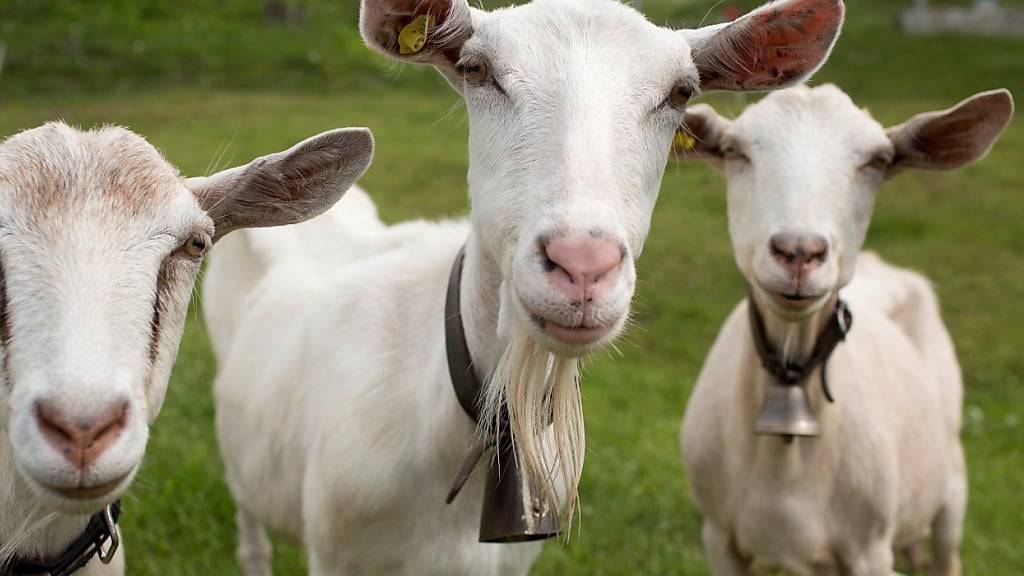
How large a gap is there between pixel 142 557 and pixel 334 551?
1825 millimetres

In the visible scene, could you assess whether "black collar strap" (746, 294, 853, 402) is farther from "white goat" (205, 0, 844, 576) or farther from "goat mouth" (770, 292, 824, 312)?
"white goat" (205, 0, 844, 576)

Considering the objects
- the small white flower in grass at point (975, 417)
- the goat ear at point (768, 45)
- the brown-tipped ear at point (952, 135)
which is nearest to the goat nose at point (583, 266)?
the goat ear at point (768, 45)

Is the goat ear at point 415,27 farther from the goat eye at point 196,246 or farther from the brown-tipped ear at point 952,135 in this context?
the brown-tipped ear at point 952,135

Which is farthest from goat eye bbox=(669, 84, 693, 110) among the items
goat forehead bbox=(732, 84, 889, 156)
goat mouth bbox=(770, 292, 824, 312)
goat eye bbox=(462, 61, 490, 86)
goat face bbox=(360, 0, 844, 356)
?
goat forehead bbox=(732, 84, 889, 156)

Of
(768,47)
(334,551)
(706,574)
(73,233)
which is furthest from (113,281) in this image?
(706,574)

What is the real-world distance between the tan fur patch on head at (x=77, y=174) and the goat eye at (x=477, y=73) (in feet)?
2.42

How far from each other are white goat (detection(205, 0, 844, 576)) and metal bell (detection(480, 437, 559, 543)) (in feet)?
0.33

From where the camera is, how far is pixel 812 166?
3.59 metres

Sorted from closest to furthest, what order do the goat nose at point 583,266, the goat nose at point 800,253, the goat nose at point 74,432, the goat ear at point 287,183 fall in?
the goat nose at point 74,432 < the goat nose at point 583,266 < the goat ear at point 287,183 < the goat nose at point 800,253

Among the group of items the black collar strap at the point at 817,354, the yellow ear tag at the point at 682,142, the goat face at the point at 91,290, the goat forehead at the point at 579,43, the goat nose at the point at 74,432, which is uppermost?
the yellow ear tag at the point at 682,142

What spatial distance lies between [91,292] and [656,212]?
A: 10.9 m

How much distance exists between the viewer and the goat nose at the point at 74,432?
6.16 ft

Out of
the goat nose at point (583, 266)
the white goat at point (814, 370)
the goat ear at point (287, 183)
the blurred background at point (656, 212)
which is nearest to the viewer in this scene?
the goat nose at point (583, 266)

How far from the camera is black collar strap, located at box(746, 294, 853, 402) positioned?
3740 mm
